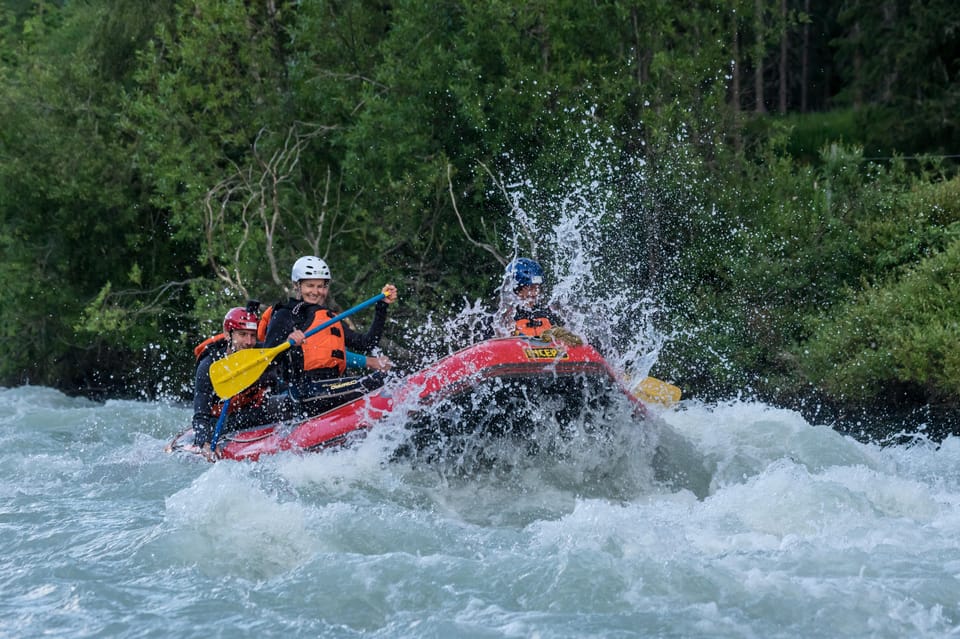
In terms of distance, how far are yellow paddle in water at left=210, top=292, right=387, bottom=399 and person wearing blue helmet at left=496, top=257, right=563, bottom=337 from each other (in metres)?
0.91

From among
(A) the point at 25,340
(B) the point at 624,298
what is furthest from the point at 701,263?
(A) the point at 25,340

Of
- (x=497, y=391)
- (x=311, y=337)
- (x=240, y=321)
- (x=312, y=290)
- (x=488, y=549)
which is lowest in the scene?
(x=488, y=549)

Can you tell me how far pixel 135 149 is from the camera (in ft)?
49.1

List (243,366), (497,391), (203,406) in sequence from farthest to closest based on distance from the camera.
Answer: (203,406) < (243,366) < (497,391)

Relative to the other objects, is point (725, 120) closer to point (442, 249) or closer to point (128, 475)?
point (442, 249)

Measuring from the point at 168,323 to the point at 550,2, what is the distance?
6.42 metres

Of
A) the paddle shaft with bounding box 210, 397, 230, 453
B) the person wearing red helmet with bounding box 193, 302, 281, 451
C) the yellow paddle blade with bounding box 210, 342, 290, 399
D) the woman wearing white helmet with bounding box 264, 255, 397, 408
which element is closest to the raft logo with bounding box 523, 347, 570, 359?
the woman wearing white helmet with bounding box 264, 255, 397, 408

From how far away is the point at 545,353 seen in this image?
22.9ft

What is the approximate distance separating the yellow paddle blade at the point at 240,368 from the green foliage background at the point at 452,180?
15.0 ft

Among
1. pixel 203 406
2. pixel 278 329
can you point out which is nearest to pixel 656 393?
pixel 278 329

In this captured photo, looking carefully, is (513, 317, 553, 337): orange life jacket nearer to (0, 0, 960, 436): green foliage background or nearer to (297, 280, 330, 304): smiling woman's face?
(297, 280, 330, 304): smiling woman's face

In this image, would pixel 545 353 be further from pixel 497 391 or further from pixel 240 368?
pixel 240 368

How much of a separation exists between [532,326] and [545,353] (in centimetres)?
52

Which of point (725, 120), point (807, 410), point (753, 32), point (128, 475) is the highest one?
point (753, 32)
